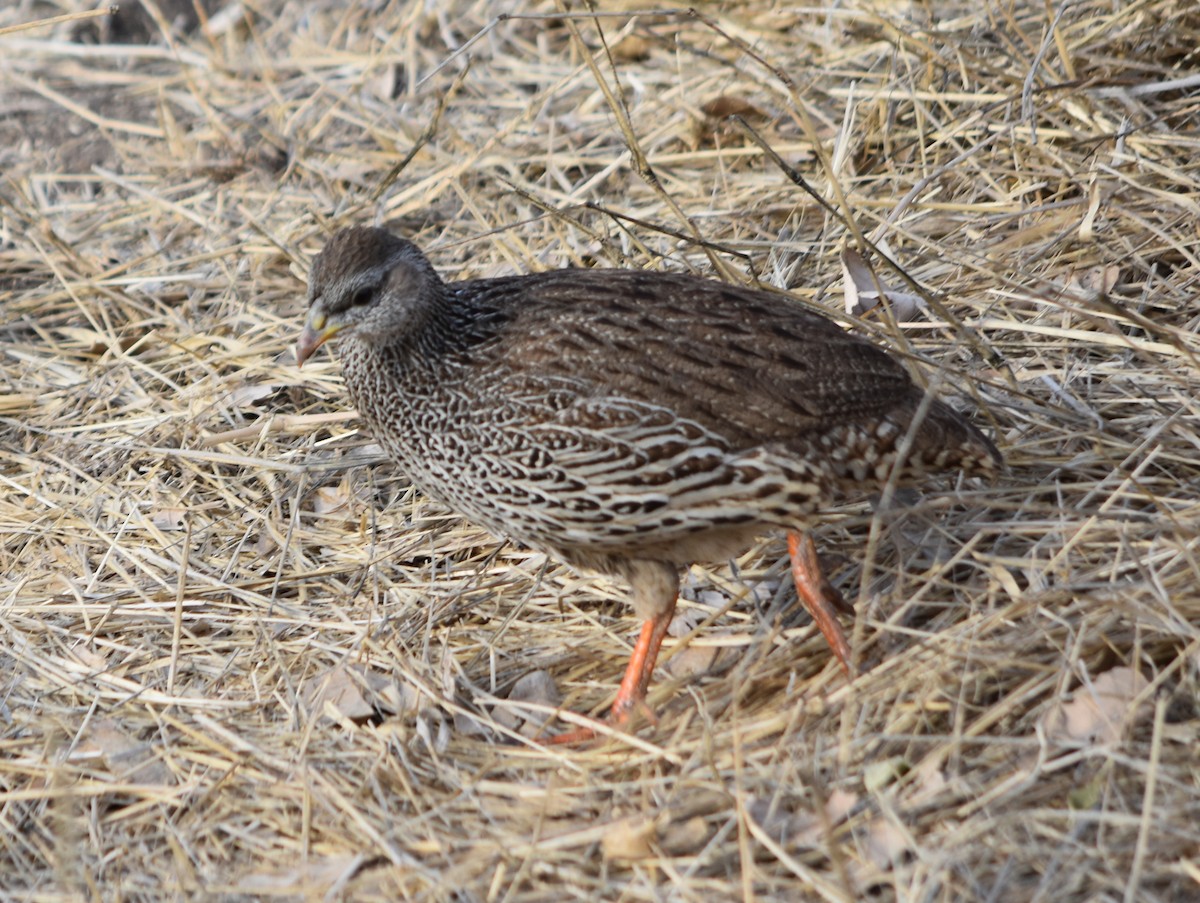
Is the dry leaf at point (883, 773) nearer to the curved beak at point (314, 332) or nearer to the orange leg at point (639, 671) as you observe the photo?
the orange leg at point (639, 671)

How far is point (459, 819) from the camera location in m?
3.60

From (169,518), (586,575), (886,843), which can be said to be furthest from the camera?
(169,518)

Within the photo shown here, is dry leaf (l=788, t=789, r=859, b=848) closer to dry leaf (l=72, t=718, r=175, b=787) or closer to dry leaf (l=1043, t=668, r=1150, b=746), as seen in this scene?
dry leaf (l=1043, t=668, r=1150, b=746)

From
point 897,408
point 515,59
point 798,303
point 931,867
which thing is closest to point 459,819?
point 931,867

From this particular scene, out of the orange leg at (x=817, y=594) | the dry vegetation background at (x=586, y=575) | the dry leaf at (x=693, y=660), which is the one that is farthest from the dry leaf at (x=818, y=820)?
the dry leaf at (x=693, y=660)

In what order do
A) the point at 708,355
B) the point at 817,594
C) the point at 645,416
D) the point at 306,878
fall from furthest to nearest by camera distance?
the point at 817,594 < the point at 708,355 < the point at 645,416 < the point at 306,878

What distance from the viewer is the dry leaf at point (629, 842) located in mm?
3318

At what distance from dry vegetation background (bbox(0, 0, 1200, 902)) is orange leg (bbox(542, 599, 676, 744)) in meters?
0.14

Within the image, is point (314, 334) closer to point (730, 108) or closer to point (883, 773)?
point (883, 773)

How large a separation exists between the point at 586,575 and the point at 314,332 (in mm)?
1266

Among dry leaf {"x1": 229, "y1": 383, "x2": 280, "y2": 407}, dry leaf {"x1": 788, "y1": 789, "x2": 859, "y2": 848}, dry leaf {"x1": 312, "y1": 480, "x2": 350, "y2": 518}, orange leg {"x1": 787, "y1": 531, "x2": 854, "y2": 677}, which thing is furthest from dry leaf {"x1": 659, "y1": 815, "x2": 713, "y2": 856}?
dry leaf {"x1": 229, "y1": 383, "x2": 280, "y2": 407}

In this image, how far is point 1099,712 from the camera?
335 cm

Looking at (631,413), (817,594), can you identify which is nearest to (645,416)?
(631,413)

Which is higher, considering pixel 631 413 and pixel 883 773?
pixel 631 413
